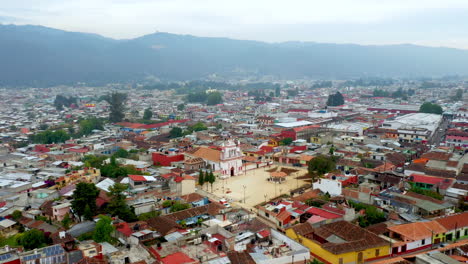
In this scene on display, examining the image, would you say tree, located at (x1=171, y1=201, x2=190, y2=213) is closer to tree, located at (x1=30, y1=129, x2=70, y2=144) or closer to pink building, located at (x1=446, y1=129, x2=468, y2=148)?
tree, located at (x1=30, y1=129, x2=70, y2=144)

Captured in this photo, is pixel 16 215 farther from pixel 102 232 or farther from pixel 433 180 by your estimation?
pixel 433 180

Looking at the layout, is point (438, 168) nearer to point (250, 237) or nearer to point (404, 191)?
point (404, 191)

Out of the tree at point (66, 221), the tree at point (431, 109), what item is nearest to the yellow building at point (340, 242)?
the tree at point (66, 221)

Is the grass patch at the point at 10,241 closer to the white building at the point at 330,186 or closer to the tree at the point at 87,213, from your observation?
the tree at the point at 87,213

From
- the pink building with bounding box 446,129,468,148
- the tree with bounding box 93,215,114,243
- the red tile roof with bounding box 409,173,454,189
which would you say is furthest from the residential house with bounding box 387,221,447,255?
the pink building with bounding box 446,129,468,148

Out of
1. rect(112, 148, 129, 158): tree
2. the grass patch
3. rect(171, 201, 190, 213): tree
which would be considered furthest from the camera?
rect(112, 148, 129, 158): tree

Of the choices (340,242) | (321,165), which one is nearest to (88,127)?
(321,165)
